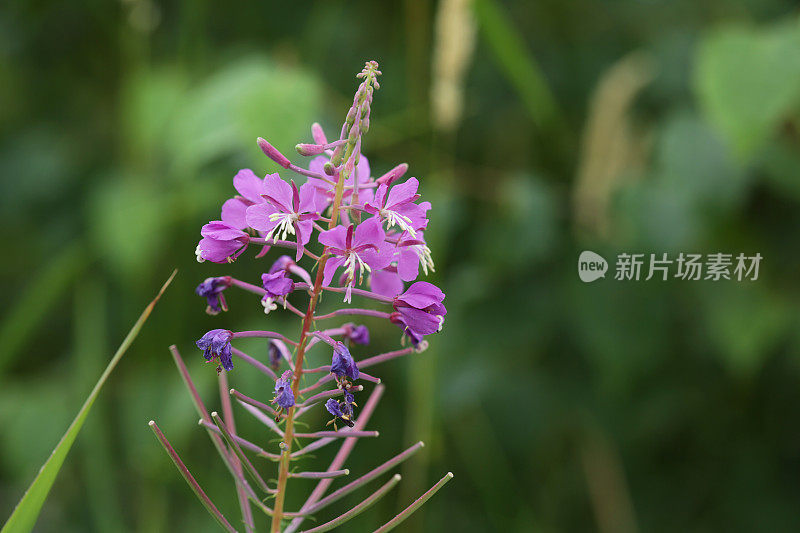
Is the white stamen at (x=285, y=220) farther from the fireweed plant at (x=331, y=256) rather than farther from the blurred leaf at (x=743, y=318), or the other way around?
the blurred leaf at (x=743, y=318)

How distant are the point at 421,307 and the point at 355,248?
0.26 feet

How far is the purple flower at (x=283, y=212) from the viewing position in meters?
0.68

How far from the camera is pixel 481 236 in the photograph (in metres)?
1.99

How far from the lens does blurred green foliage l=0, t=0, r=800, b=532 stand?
1.63 meters

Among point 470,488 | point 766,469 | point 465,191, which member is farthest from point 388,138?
point 766,469

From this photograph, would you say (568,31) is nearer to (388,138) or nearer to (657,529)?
(388,138)

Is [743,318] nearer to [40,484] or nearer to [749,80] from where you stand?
[749,80]

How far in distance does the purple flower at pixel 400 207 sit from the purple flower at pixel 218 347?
0.17 meters

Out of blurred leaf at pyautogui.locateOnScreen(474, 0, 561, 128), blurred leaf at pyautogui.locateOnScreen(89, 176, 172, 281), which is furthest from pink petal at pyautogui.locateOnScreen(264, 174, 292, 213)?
blurred leaf at pyautogui.locateOnScreen(89, 176, 172, 281)

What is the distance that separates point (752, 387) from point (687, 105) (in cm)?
77

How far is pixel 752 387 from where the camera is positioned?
6.77 ft

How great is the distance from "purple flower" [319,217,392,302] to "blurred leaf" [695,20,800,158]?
91 cm

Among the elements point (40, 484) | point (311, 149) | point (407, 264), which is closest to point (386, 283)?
point (407, 264)

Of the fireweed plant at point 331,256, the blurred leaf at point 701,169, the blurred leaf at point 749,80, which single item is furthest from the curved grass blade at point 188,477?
the blurred leaf at point 701,169
